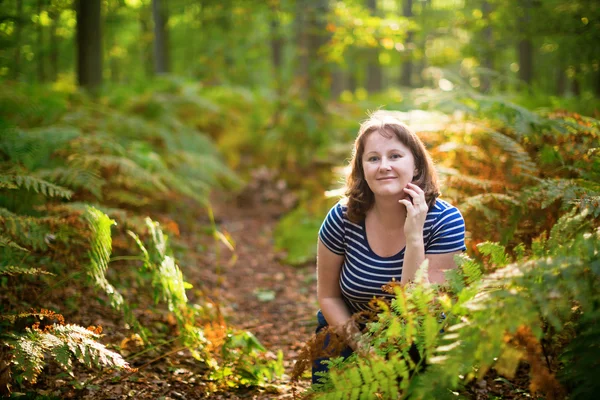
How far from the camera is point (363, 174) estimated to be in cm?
287

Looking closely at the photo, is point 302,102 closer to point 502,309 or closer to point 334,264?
point 334,264

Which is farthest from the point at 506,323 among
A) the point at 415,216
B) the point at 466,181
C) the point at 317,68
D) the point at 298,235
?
the point at 317,68

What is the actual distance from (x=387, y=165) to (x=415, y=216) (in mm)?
320

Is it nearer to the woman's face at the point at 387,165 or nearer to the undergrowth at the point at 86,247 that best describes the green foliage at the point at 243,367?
the undergrowth at the point at 86,247

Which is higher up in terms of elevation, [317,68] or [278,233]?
[317,68]

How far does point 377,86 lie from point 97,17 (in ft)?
48.2

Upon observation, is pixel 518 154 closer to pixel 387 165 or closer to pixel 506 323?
pixel 387 165

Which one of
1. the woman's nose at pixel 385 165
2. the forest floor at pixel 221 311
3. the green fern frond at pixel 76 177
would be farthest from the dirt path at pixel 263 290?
the woman's nose at pixel 385 165

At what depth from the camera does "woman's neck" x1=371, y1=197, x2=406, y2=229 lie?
106 inches

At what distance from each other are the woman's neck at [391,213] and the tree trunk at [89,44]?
6295mm

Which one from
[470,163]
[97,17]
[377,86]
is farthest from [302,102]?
[377,86]

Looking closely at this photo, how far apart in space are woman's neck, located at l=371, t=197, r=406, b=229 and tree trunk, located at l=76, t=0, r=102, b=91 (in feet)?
20.7

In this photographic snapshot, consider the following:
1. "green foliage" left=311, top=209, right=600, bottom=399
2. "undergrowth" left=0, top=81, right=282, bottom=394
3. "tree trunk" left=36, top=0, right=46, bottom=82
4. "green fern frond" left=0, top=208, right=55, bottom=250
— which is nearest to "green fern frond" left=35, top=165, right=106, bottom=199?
"undergrowth" left=0, top=81, right=282, bottom=394

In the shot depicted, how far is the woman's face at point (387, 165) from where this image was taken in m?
2.59
